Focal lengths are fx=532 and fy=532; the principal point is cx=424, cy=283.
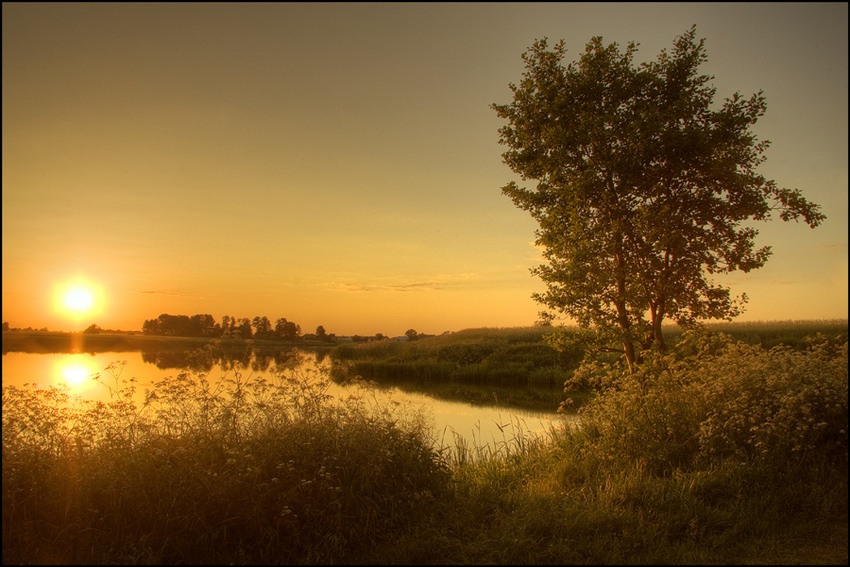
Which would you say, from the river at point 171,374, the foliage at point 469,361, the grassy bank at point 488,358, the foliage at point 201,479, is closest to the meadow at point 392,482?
the foliage at point 201,479

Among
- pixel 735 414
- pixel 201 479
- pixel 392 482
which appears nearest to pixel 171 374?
pixel 201 479

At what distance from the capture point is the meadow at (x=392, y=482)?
16.9 feet

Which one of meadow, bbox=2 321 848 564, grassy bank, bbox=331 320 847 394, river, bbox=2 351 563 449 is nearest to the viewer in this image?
meadow, bbox=2 321 848 564

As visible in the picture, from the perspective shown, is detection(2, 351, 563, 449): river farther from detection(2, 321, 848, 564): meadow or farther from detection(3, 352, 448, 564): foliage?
detection(3, 352, 448, 564): foliage

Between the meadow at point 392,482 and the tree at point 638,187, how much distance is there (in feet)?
8.47

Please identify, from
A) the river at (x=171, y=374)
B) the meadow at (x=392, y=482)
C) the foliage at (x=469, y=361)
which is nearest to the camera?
the meadow at (x=392, y=482)

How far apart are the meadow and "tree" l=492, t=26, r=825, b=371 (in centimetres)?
258

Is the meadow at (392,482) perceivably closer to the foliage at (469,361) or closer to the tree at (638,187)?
the tree at (638,187)

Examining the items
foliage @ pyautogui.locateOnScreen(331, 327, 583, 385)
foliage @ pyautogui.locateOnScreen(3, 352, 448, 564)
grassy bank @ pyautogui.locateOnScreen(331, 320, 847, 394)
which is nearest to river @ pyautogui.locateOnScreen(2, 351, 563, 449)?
foliage @ pyautogui.locateOnScreen(3, 352, 448, 564)

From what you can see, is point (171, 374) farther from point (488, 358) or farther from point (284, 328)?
point (488, 358)

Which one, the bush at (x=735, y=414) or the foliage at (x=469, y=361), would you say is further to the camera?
the foliage at (x=469, y=361)

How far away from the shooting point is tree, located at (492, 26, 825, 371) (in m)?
10.1

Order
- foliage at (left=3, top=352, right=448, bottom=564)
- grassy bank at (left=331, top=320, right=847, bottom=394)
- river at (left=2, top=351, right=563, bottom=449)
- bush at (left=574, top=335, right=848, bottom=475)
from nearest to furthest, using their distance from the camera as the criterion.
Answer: foliage at (left=3, top=352, right=448, bottom=564) < bush at (left=574, top=335, right=848, bottom=475) < river at (left=2, top=351, right=563, bottom=449) < grassy bank at (left=331, top=320, right=847, bottom=394)

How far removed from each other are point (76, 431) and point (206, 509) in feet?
6.65
